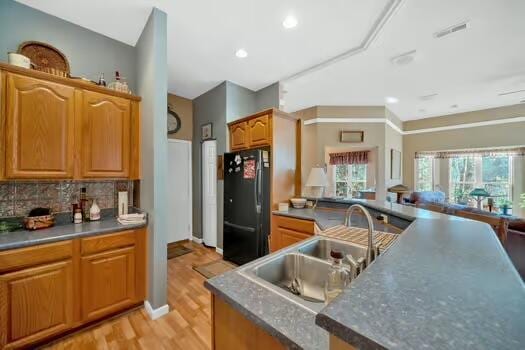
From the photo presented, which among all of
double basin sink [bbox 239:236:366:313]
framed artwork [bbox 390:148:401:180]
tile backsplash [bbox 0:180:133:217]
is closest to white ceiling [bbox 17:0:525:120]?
tile backsplash [bbox 0:180:133:217]

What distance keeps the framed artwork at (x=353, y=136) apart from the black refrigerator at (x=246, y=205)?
2.88 m

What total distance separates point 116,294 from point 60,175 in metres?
1.16

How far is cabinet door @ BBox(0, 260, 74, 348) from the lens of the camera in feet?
4.72

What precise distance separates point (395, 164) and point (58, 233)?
21.5 ft

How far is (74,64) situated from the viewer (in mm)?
2152

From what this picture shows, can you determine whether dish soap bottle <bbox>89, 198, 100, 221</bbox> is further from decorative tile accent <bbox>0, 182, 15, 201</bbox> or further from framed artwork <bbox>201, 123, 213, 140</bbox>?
framed artwork <bbox>201, 123, 213, 140</bbox>

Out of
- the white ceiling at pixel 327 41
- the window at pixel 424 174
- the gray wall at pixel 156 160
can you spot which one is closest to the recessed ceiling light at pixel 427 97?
the white ceiling at pixel 327 41

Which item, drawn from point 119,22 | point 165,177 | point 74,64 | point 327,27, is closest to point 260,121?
point 327,27

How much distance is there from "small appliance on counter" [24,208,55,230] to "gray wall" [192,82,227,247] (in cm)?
201

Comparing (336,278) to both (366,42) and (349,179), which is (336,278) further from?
(349,179)

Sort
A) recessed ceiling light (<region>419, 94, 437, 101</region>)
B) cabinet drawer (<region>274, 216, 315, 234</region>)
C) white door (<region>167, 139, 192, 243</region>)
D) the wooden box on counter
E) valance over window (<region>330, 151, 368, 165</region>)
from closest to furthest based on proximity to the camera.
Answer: the wooden box on counter < cabinet drawer (<region>274, 216, 315, 234</region>) < white door (<region>167, 139, 192, 243</region>) < recessed ceiling light (<region>419, 94, 437, 101</region>) < valance over window (<region>330, 151, 368, 165</region>)

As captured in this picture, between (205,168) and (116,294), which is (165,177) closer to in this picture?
(116,294)

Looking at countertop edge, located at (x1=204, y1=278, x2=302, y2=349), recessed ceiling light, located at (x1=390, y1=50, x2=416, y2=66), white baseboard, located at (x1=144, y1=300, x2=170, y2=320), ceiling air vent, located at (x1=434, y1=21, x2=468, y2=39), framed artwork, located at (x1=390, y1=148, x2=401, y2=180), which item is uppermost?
ceiling air vent, located at (x1=434, y1=21, x2=468, y2=39)

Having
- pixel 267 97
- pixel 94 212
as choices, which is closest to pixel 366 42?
pixel 267 97
